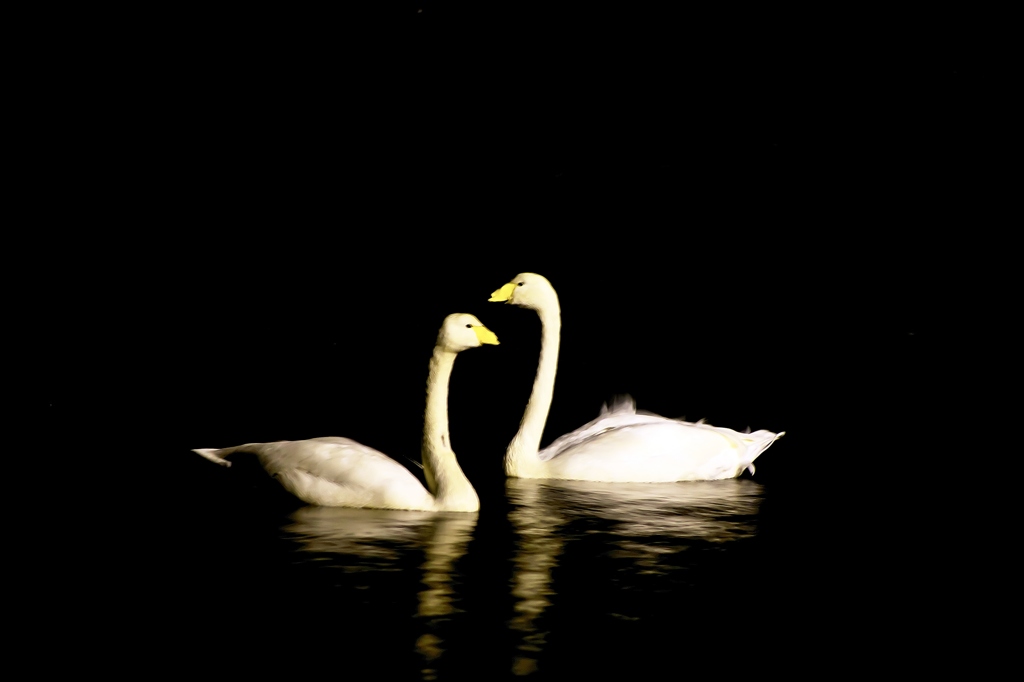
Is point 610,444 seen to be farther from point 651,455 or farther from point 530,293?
point 530,293

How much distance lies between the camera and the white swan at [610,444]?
12.9 meters

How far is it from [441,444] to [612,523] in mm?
1224

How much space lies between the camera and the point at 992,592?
8.87 m

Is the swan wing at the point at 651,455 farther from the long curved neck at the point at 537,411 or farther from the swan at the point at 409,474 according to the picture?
the swan at the point at 409,474

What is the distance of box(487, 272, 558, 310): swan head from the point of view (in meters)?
13.4

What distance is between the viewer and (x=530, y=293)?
1343 centimetres

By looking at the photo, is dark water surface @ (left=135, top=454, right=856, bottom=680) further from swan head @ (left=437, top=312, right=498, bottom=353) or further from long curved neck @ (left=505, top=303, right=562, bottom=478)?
long curved neck @ (left=505, top=303, right=562, bottom=478)

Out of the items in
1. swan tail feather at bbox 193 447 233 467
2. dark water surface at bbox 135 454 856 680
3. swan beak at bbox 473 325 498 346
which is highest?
swan beak at bbox 473 325 498 346

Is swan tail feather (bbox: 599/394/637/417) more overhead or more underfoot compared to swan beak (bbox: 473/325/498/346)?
more underfoot

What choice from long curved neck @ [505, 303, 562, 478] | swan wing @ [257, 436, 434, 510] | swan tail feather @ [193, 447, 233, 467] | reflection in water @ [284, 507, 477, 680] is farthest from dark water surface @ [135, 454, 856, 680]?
long curved neck @ [505, 303, 562, 478]

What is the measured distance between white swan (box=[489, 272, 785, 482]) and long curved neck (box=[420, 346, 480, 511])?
2413 mm

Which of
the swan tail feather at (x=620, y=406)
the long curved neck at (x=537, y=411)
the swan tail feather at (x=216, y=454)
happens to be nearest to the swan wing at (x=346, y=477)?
the swan tail feather at (x=216, y=454)

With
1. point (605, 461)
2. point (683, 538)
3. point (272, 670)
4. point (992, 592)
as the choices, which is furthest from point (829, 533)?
point (272, 670)

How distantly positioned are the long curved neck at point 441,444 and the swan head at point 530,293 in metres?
Result: 2.80
